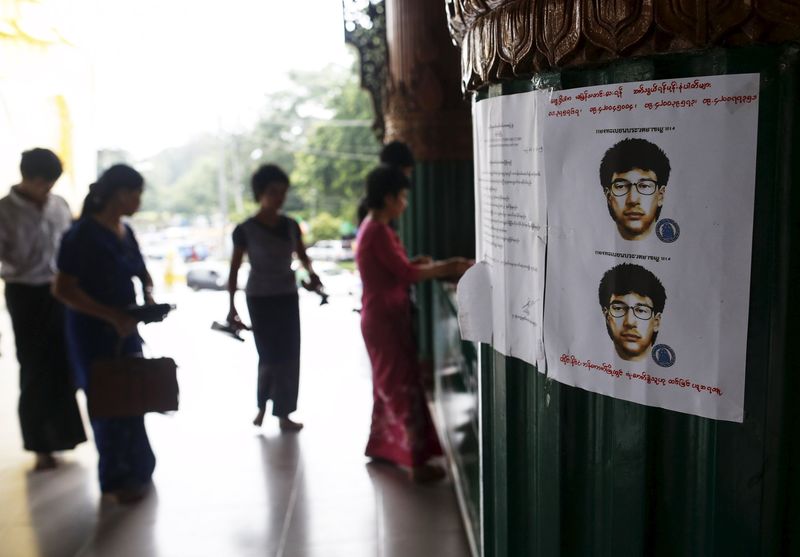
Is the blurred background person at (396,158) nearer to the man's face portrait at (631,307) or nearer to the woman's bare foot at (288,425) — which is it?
the woman's bare foot at (288,425)

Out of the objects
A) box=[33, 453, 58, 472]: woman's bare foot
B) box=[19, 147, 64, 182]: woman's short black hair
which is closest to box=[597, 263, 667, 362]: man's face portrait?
box=[19, 147, 64, 182]: woman's short black hair

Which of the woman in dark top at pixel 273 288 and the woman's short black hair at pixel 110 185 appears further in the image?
the woman in dark top at pixel 273 288

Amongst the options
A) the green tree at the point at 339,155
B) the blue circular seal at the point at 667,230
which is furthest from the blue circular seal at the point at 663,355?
the green tree at the point at 339,155

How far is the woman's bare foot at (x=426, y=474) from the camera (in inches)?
136

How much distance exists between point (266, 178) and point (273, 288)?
0.60 meters

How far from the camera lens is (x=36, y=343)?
3809mm

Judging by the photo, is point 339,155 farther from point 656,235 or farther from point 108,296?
point 656,235

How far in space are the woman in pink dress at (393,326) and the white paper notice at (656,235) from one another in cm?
205

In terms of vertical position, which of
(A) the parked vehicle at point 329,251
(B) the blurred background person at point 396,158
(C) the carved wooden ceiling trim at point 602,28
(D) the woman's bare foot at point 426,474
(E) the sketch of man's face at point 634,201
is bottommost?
(A) the parked vehicle at point 329,251

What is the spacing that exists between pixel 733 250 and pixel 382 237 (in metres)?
2.35

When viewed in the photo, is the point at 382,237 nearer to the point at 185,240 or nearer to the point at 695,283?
the point at 695,283

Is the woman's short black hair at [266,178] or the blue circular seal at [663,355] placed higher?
the woman's short black hair at [266,178]

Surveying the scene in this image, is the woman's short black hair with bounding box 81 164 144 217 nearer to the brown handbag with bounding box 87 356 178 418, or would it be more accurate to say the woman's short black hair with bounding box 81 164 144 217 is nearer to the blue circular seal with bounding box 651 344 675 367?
the brown handbag with bounding box 87 356 178 418

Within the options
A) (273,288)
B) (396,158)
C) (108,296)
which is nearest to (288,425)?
(273,288)
